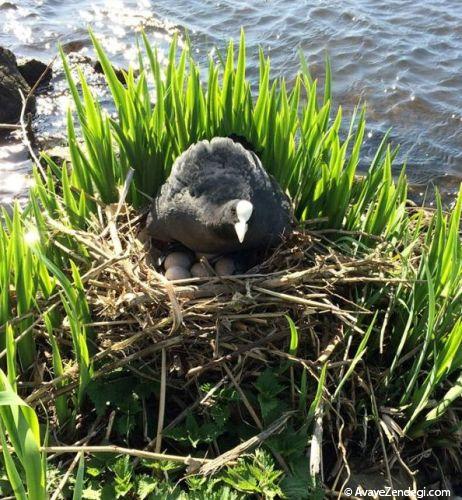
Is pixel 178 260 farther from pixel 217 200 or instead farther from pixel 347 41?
pixel 347 41

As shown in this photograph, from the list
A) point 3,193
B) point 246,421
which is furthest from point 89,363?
point 3,193

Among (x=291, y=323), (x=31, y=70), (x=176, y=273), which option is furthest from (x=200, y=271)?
(x=31, y=70)

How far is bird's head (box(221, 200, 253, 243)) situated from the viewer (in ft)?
7.43

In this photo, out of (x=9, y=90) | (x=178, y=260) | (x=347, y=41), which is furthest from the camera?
(x=347, y=41)

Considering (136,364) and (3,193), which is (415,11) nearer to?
(3,193)

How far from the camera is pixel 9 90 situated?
17.0 feet

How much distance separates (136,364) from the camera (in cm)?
223

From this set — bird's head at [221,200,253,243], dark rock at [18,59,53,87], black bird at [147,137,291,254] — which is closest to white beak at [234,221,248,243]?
bird's head at [221,200,253,243]

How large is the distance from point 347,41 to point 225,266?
15.7 ft

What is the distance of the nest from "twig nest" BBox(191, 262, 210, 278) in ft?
0.20

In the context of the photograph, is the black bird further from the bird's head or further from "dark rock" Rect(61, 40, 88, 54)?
"dark rock" Rect(61, 40, 88, 54)

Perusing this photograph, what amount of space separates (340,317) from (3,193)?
2830mm

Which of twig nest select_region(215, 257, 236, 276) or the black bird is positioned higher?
the black bird

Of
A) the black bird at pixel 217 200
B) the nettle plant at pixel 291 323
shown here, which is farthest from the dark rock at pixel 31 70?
the black bird at pixel 217 200
